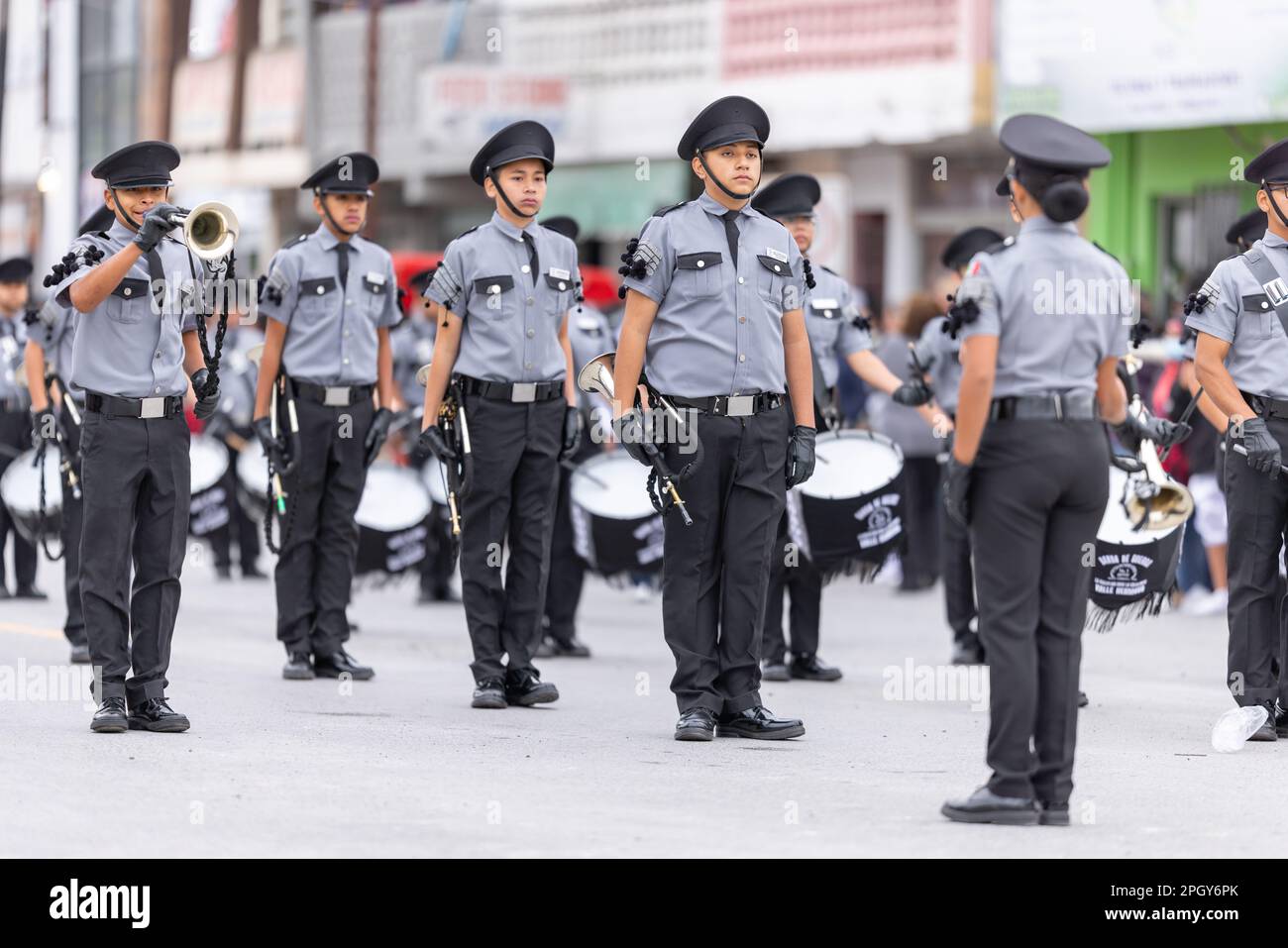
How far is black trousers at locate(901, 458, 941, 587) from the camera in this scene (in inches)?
664

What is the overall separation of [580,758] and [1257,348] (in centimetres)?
300

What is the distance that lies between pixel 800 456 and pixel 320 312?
300 centimetres

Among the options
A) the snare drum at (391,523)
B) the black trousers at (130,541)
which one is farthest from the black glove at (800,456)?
the snare drum at (391,523)

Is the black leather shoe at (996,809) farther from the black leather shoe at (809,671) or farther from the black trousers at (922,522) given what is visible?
the black trousers at (922,522)

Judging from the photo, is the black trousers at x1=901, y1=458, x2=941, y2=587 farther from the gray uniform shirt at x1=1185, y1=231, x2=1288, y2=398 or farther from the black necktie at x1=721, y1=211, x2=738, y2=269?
the black necktie at x1=721, y1=211, x2=738, y2=269

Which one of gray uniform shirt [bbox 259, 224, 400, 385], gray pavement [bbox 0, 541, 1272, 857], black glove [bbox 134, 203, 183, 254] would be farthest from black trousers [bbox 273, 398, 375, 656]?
black glove [bbox 134, 203, 183, 254]

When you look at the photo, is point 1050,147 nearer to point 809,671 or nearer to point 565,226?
point 809,671

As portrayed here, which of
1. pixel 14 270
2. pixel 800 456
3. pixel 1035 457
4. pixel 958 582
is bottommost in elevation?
pixel 958 582

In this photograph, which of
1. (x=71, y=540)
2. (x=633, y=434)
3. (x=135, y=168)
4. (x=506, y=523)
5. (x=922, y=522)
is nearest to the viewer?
(x=633, y=434)

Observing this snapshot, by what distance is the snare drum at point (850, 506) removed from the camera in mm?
10953

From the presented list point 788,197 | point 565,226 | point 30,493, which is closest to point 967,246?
point 788,197

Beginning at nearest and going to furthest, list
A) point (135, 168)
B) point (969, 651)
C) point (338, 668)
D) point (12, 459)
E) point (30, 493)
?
point (135, 168), point (338, 668), point (969, 651), point (30, 493), point (12, 459)

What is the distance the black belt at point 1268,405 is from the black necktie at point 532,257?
2.91 metres

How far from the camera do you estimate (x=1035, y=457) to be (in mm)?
7199
